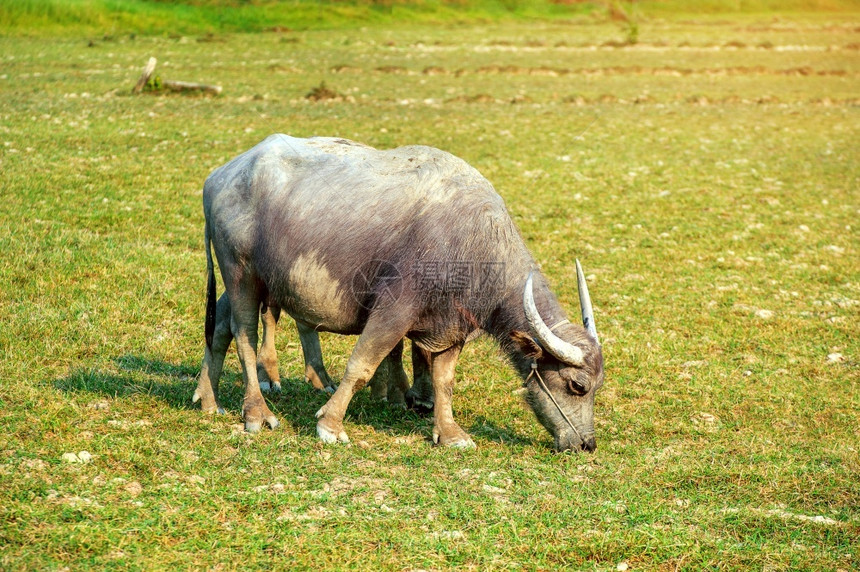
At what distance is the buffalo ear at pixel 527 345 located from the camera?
678cm

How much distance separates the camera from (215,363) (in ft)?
24.9

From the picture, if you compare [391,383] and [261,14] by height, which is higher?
[261,14]

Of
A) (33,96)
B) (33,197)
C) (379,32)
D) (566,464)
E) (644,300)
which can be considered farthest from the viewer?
(379,32)

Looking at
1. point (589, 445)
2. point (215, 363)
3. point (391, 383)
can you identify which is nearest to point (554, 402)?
point (589, 445)

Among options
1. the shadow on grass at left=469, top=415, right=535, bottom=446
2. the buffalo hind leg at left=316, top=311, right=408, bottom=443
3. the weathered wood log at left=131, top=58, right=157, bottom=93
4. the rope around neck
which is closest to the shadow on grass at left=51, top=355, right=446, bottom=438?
the buffalo hind leg at left=316, top=311, right=408, bottom=443

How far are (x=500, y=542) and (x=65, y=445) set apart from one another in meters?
3.05

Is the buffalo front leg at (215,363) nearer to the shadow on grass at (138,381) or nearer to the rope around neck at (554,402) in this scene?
the shadow on grass at (138,381)

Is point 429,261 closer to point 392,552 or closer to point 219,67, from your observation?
point 392,552

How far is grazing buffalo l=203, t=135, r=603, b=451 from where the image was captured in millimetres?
6848

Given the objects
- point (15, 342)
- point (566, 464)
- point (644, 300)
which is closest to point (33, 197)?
point (15, 342)

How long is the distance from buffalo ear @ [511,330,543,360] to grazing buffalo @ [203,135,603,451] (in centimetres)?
1

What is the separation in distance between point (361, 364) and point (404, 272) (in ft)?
2.55

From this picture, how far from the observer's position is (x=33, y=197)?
12.6 m

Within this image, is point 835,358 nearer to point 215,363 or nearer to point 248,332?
point 248,332
